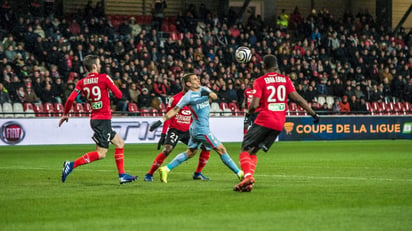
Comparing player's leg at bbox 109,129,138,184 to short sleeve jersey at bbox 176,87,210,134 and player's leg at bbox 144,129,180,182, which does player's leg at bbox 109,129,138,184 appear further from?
short sleeve jersey at bbox 176,87,210,134

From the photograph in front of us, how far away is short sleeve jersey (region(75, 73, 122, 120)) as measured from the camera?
14547 millimetres

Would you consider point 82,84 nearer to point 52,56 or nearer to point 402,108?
point 52,56

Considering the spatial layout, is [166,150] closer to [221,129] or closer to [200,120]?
[200,120]

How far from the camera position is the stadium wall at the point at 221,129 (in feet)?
98.0

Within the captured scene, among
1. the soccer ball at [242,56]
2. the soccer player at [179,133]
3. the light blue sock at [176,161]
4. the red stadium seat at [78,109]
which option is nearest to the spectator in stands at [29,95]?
the red stadium seat at [78,109]

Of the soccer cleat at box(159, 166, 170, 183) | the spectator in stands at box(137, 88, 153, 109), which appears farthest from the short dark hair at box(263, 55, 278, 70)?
the spectator in stands at box(137, 88, 153, 109)

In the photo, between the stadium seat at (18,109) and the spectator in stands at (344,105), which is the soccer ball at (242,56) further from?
the spectator in stands at (344,105)

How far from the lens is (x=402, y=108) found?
40.4 metres

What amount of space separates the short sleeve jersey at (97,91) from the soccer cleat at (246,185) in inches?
130

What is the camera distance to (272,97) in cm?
1284

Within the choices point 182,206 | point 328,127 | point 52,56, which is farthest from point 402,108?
point 182,206

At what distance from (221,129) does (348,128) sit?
257 inches

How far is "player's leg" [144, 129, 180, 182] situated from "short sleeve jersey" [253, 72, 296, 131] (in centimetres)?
314

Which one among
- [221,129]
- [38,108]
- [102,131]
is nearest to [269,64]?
[102,131]
